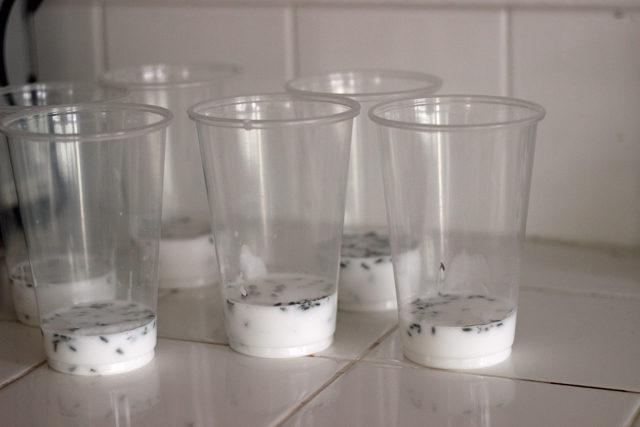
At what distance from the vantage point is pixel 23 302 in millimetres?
863

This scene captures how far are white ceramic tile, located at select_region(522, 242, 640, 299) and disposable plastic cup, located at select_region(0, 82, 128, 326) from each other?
0.50m

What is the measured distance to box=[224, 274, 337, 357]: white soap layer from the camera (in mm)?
740

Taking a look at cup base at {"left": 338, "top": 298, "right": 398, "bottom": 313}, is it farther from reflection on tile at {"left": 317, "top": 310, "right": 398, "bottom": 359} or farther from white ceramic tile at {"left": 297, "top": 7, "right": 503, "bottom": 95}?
white ceramic tile at {"left": 297, "top": 7, "right": 503, "bottom": 95}

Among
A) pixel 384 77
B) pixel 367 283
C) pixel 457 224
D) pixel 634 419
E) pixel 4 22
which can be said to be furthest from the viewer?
pixel 4 22

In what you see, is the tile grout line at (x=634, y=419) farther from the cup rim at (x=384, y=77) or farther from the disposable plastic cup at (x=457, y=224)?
the cup rim at (x=384, y=77)

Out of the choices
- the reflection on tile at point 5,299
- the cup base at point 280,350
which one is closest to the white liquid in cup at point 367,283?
the cup base at point 280,350

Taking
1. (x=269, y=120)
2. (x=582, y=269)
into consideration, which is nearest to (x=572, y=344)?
(x=582, y=269)

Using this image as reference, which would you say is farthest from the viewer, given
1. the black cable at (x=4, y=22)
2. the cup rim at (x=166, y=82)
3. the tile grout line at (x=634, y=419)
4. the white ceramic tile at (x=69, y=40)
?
the white ceramic tile at (x=69, y=40)

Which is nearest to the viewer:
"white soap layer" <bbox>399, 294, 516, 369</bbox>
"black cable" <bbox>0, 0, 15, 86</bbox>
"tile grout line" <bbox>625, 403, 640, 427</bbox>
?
"tile grout line" <bbox>625, 403, 640, 427</bbox>

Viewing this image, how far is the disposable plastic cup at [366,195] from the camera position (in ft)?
2.81

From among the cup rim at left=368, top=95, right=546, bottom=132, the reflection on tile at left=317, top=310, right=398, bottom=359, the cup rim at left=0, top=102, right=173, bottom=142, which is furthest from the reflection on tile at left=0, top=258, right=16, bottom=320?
the cup rim at left=368, top=95, right=546, bottom=132

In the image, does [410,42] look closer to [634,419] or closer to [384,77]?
[384,77]

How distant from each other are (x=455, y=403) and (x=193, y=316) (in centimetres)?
33

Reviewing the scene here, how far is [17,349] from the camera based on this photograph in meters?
0.79
